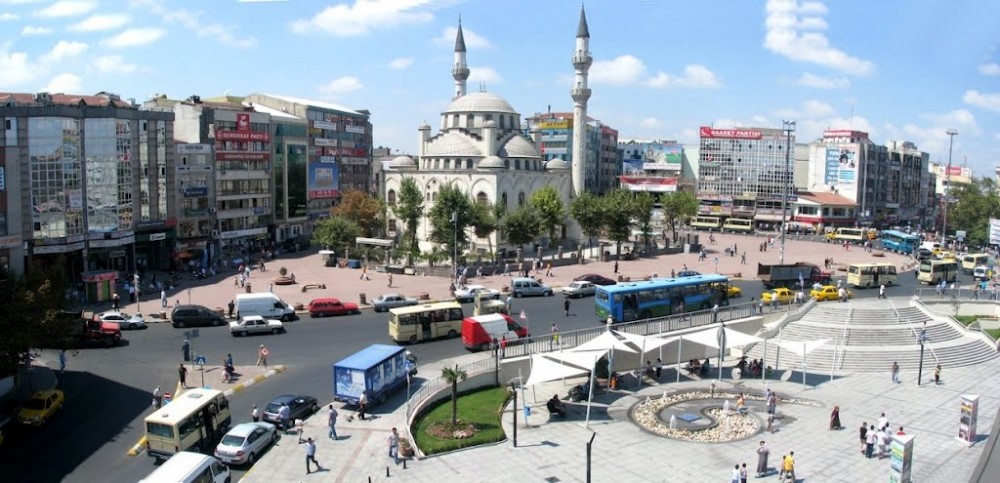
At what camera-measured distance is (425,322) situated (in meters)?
30.7

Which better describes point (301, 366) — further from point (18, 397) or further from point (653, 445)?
point (653, 445)

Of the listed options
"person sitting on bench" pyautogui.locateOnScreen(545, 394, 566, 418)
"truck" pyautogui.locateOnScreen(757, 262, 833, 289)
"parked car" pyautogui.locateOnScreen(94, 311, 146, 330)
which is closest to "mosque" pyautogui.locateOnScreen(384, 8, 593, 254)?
"truck" pyautogui.locateOnScreen(757, 262, 833, 289)

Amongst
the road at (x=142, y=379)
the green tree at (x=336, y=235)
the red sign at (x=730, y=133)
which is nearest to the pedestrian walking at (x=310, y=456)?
the road at (x=142, y=379)

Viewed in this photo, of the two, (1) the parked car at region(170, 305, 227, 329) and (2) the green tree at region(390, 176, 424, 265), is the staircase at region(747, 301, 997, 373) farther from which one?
(2) the green tree at region(390, 176, 424, 265)

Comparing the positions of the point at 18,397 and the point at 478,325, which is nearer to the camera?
the point at 18,397

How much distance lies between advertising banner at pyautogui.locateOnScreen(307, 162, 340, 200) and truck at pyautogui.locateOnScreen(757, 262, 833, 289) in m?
40.1

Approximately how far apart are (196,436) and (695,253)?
4873 centimetres

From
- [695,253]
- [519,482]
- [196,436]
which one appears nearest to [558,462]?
[519,482]

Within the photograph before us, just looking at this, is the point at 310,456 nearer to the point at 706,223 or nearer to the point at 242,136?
the point at 242,136

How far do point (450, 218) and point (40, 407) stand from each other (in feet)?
106

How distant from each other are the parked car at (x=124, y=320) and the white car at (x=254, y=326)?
4.07 m

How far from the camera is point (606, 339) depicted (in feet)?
86.6

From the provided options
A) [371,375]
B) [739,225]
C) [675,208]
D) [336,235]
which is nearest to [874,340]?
[371,375]

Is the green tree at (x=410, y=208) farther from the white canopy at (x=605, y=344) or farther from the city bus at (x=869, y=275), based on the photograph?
the white canopy at (x=605, y=344)
